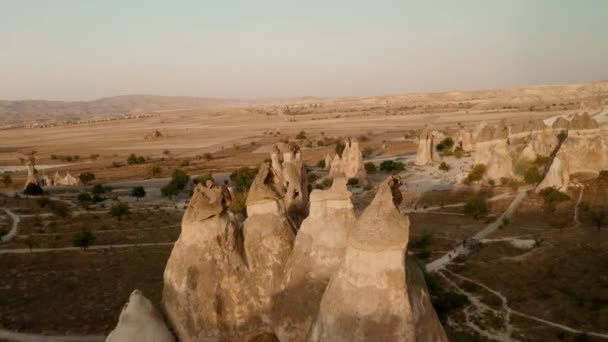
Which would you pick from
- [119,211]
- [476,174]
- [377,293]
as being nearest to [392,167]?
[476,174]

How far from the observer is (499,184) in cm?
3469

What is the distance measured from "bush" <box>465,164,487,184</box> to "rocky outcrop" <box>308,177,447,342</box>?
102 ft

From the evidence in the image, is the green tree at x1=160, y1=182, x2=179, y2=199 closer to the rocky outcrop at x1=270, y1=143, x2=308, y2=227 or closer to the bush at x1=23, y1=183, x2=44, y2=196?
the bush at x1=23, y1=183, x2=44, y2=196

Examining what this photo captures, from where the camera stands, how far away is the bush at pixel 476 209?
91.7ft

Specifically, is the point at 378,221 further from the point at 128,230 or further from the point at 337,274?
the point at 128,230

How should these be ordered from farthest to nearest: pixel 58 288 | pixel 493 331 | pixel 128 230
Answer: pixel 128 230 < pixel 58 288 < pixel 493 331

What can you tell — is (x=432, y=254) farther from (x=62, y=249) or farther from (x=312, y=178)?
(x=312, y=178)

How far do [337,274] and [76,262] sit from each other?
1980 centimetres

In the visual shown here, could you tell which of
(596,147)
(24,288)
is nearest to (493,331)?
(24,288)

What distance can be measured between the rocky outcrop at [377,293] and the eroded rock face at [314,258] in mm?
1543

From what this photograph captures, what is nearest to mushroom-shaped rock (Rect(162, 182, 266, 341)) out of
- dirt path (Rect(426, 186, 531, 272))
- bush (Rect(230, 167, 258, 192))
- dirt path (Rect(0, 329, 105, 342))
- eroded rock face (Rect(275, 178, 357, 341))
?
eroded rock face (Rect(275, 178, 357, 341))

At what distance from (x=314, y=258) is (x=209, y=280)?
1.84 meters

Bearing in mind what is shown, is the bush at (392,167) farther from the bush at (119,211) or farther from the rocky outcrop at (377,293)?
the rocky outcrop at (377,293)

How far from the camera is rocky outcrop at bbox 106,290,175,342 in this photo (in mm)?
7457
